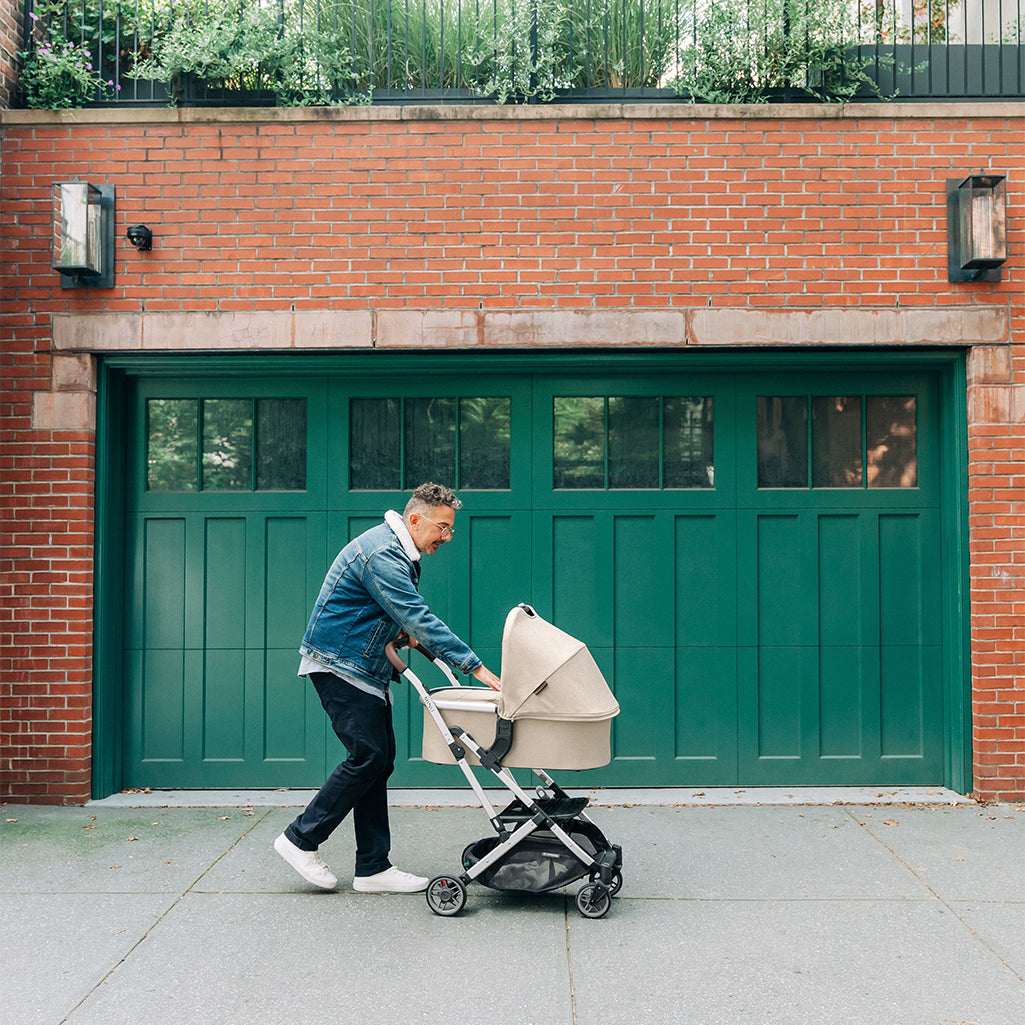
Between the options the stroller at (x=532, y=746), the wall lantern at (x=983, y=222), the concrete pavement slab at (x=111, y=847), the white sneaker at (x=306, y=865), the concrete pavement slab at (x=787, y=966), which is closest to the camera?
the concrete pavement slab at (x=787, y=966)

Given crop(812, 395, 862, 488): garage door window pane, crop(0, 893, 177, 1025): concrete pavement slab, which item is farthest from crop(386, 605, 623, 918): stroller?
crop(812, 395, 862, 488): garage door window pane

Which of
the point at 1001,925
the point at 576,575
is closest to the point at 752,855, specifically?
the point at 1001,925

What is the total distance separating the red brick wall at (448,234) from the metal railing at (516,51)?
0.28 m

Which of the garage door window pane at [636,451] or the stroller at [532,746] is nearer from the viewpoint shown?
the stroller at [532,746]

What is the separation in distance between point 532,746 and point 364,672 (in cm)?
89

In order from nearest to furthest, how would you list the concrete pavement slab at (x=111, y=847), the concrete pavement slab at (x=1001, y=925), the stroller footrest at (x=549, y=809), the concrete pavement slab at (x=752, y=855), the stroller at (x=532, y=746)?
1. the concrete pavement slab at (x=1001, y=925)
2. the stroller at (x=532, y=746)
3. the stroller footrest at (x=549, y=809)
4. the concrete pavement slab at (x=752, y=855)
5. the concrete pavement slab at (x=111, y=847)

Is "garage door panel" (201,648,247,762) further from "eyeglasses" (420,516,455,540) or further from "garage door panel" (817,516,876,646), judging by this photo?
"garage door panel" (817,516,876,646)

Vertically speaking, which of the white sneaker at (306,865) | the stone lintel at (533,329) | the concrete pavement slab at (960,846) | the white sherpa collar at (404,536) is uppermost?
the stone lintel at (533,329)

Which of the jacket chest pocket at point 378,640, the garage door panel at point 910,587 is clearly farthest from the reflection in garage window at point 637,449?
the jacket chest pocket at point 378,640

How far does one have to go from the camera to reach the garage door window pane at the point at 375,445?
6.11 m

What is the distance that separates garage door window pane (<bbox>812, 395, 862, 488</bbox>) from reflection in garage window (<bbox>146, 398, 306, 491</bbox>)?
138 inches

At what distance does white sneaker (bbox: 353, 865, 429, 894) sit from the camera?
4.29m

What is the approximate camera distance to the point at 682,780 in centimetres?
600

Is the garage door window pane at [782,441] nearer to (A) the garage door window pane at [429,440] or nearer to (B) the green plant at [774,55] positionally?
(B) the green plant at [774,55]
